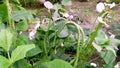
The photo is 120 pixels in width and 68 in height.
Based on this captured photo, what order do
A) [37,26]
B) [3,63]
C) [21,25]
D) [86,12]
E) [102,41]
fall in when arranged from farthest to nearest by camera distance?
[86,12] → [21,25] → [37,26] → [102,41] → [3,63]

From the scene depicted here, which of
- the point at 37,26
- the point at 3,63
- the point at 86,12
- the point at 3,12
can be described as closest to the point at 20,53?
the point at 3,63

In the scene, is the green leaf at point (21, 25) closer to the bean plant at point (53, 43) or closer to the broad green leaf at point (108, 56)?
the bean plant at point (53, 43)

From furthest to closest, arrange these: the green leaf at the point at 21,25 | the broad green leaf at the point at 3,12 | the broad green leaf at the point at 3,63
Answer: the green leaf at the point at 21,25, the broad green leaf at the point at 3,12, the broad green leaf at the point at 3,63

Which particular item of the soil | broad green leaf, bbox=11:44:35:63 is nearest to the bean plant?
broad green leaf, bbox=11:44:35:63

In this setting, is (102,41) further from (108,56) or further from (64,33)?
(64,33)

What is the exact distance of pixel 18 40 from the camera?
1.34 metres

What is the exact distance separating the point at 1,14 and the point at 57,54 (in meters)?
0.34

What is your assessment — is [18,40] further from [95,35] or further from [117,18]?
[117,18]

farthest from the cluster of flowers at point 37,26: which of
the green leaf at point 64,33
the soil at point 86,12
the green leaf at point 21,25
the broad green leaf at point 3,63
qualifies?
the soil at point 86,12

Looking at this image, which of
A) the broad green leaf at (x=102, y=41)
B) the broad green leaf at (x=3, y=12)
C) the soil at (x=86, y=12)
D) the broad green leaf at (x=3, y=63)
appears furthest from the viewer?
the soil at (x=86, y=12)

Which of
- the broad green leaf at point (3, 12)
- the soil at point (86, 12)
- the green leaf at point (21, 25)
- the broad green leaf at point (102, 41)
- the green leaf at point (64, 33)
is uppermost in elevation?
the broad green leaf at point (3, 12)

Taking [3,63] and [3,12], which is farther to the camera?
[3,12]

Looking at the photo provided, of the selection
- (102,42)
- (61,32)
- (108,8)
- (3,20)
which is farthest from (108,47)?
(3,20)

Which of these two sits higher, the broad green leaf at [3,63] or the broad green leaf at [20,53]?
the broad green leaf at [20,53]
